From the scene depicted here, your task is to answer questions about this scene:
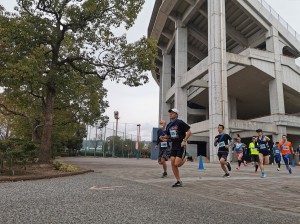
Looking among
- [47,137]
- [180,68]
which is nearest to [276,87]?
[180,68]

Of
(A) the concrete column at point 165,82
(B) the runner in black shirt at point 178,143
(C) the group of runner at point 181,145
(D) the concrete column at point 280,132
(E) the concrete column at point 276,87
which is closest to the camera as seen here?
(B) the runner in black shirt at point 178,143

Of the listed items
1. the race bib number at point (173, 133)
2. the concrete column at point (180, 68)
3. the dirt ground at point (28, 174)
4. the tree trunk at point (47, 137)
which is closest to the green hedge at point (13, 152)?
the dirt ground at point (28, 174)

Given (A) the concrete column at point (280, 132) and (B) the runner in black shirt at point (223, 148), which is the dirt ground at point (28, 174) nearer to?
(B) the runner in black shirt at point (223, 148)

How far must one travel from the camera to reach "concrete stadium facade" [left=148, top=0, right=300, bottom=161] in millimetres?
27469

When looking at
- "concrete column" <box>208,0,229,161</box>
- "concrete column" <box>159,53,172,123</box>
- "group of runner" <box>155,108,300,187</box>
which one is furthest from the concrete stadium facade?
"group of runner" <box>155,108,300,187</box>

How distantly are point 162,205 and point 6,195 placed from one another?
2.83 m

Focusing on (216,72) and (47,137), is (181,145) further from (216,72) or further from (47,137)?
(216,72)

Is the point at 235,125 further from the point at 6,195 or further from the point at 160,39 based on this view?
the point at 6,195

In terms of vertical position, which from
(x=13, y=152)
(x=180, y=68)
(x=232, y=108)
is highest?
(x=180, y=68)

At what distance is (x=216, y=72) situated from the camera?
88.5 ft

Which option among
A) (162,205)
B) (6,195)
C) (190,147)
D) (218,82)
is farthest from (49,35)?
(190,147)

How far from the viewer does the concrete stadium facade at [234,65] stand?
27.5 m

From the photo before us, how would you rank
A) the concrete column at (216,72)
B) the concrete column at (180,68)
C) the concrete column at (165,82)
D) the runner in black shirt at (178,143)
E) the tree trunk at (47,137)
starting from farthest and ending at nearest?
the concrete column at (165,82) → the concrete column at (180,68) → the concrete column at (216,72) → the tree trunk at (47,137) → the runner in black shirt at (178,143)

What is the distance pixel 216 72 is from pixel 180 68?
883cm
